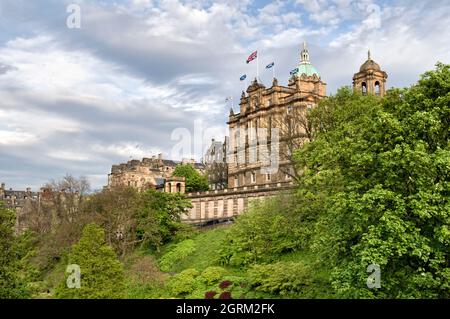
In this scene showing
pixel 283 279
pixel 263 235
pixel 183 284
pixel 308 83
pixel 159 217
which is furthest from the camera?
pixel 308 83

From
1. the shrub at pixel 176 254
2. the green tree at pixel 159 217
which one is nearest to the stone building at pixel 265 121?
the green tree at pixel 159 217

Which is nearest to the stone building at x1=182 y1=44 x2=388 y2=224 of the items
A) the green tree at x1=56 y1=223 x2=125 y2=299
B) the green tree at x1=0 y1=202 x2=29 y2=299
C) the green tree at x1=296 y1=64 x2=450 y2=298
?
the green tree at x1=56 y1=223 x2=125 y2=299

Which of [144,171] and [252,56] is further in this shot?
[144,171]

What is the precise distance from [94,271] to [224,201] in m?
37.6

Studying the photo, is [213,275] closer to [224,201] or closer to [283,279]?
[283,279]

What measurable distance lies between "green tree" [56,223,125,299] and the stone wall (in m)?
28.8

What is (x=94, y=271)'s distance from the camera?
29516 millimetres

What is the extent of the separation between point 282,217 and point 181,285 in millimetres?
9446

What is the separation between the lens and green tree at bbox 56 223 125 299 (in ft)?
93.7

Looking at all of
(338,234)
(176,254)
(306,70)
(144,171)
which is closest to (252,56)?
(306,70)

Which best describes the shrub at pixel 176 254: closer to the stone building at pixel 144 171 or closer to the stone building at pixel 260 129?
the stone building at pixel 260 129

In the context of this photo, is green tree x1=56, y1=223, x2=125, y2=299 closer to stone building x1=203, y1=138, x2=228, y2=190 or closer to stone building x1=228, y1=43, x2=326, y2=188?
stone building x1=228, y1=43, x2=326, y2=188
